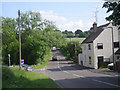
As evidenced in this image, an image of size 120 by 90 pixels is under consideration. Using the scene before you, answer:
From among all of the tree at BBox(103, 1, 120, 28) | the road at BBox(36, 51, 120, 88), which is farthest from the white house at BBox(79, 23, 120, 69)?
the tree at BBox(103, 1, 120, 28)

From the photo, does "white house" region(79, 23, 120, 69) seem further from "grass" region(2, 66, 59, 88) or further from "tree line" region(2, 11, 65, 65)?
"grass" region(2, 66, 59, 88)

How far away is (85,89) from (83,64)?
112ft

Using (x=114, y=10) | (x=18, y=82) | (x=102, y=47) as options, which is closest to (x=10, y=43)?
(x=102, y=47)

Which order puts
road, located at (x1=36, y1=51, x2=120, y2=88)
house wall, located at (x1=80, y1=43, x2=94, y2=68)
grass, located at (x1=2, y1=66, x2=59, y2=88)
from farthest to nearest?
house wall, located at (x1=80, y1=43, x2=94, y2=68), road, located at (x1=36, y1=51, x2=120, y2=88), grass, located at (x1=2, y1=66, x2=59, y2=88)

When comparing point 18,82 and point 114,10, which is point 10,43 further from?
point 18,82

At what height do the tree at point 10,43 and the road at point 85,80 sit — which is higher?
the tree at point 10,43

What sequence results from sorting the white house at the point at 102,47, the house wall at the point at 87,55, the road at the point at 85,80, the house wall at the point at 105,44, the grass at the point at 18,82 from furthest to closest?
the house wall at the point at 87,55, the house wall at the point at 105,44, the white house at the point at 102,47, the road at the point at 85,80, the grass at the point at 18,82

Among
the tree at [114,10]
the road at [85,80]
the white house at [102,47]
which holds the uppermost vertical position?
the tree at [114,10]

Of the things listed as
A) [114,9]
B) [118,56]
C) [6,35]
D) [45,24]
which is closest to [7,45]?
[6,35]

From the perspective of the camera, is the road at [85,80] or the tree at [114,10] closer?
the road at [85,80]

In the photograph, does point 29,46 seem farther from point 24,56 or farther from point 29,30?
point 29,30

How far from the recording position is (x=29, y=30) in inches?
2201

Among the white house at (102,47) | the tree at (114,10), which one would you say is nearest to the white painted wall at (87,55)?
the white house at (102,47)

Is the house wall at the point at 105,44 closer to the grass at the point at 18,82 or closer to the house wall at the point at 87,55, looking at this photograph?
the house wall at the point at 87,55
